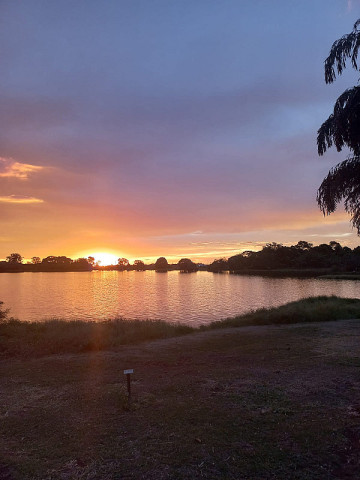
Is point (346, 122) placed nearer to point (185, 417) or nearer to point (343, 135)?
point (343, 135)

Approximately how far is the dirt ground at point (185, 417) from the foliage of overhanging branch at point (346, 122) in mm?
5012

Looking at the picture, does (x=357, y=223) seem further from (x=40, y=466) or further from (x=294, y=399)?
(x=40, y=466)

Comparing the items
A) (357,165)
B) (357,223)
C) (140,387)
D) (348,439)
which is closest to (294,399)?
(348,439)

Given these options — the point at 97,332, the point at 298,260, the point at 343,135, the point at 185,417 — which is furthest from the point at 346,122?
the point at 298,260

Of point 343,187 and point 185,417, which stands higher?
point 343,187

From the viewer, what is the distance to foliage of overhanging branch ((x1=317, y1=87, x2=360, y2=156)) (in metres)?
7.29

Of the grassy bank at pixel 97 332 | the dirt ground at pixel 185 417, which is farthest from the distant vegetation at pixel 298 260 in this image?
the dirt ground at pixel 185 417

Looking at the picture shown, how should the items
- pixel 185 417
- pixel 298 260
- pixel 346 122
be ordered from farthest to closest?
pixel 298 260 → pixel 346 122 → pixel 185 417

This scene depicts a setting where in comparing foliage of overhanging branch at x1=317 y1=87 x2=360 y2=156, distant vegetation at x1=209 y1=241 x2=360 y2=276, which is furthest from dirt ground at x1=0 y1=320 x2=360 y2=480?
distant vegetation at x1=209 y1=241 x2=360 y2=276

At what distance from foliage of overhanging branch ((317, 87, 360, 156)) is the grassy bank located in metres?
10.5

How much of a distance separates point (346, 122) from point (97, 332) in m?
12.9

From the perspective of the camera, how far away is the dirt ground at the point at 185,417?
4.79m

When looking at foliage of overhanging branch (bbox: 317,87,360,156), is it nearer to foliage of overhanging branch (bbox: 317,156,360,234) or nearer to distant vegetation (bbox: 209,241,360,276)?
foliage of overhanging branch (bbox: 317,156,360,234)

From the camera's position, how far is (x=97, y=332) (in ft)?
53.6
